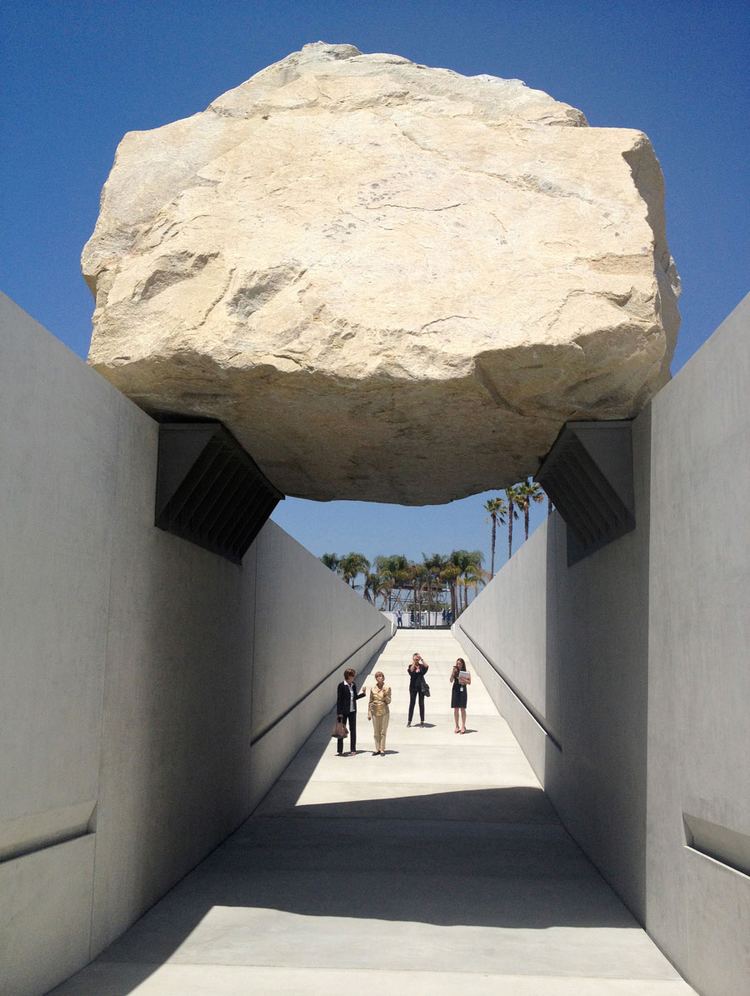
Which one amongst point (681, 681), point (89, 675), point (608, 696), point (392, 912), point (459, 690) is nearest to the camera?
point (681, 681)

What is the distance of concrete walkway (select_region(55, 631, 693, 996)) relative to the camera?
5.49 metres

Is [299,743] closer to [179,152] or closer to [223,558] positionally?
[223,558]

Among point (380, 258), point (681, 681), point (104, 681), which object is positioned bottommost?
point (104, 681)

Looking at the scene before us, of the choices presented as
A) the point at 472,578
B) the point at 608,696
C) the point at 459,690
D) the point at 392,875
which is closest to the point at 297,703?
the point at 459,690

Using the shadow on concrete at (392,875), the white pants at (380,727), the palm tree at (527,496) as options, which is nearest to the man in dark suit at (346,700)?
the white pants at (380,727)

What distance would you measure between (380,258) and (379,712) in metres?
9.37

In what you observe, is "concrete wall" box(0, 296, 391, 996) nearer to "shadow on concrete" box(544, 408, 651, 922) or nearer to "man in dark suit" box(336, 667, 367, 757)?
"shadow on concrete" box(544, 408, 651, 922)

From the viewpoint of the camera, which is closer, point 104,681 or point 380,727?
point 104,681

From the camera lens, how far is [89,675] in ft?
18.9

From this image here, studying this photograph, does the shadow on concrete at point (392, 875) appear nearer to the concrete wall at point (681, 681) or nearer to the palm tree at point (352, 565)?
the concrete wall at point (681, 681)

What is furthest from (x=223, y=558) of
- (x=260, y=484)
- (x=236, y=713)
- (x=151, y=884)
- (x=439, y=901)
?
(x=439, y=901)

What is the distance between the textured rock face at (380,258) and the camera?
20.0ft

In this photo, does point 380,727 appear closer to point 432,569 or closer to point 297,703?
point 297,703

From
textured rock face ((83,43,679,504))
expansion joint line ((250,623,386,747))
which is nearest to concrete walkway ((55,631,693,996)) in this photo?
expansion joint line ((250,623,386,747))
